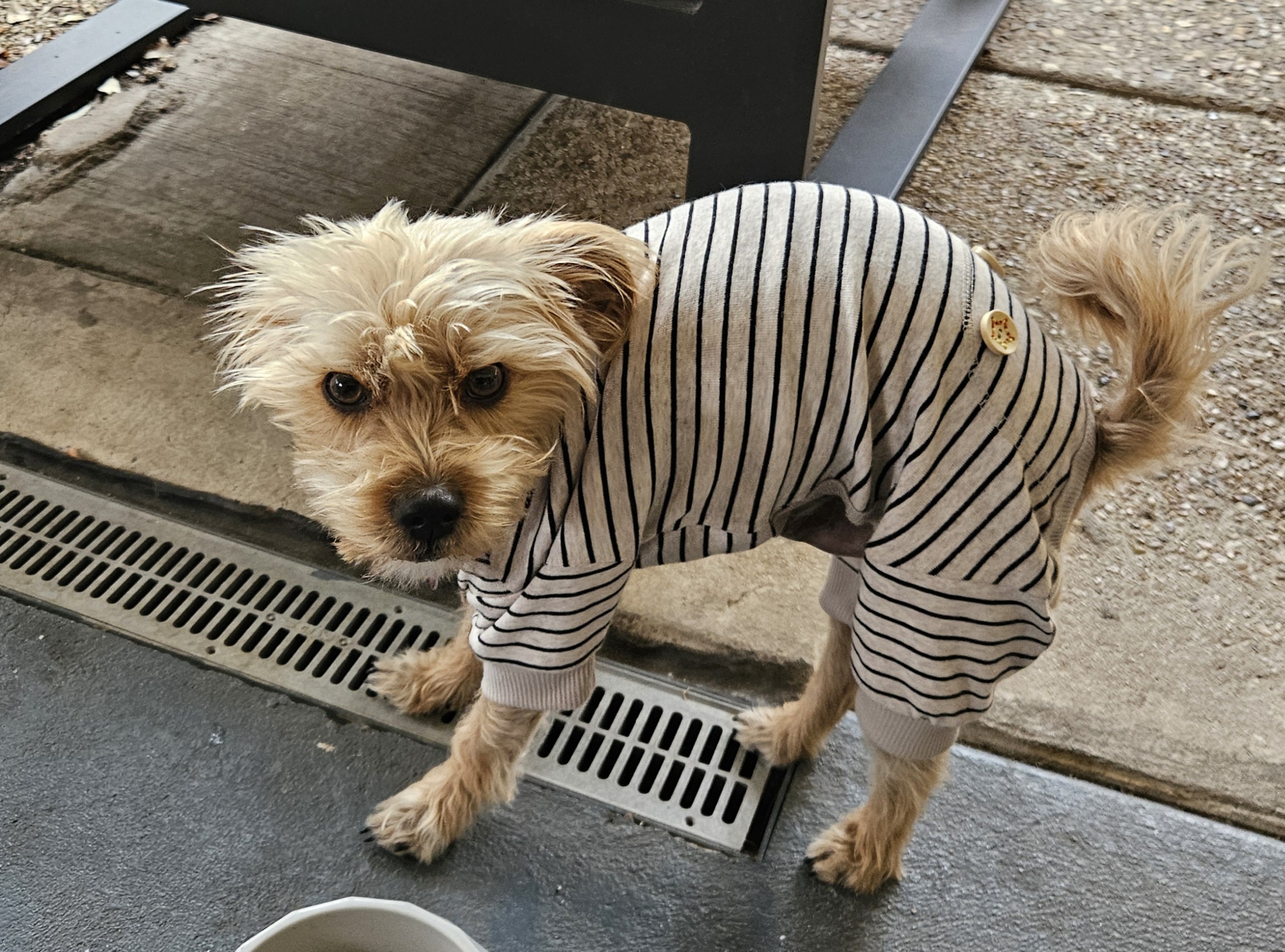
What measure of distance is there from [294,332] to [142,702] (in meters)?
0.95

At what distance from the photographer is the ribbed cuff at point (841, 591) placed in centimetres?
151

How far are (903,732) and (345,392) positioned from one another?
0.77 m

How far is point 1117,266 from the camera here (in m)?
1.20

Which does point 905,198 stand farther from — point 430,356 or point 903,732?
point 430,356

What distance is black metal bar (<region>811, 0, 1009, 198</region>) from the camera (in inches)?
103

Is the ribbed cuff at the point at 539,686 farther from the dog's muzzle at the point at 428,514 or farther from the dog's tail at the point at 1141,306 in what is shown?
the dog's tail at the point at 1141,306

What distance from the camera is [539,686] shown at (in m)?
1.30

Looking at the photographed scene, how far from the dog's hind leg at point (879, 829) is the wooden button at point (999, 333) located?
540 millimetres

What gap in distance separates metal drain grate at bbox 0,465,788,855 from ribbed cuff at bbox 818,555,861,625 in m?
0.31

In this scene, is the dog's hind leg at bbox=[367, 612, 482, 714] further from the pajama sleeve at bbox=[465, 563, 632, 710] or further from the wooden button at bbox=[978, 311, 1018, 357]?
the wooden button at bbox=[978, 311, 1018, 357]

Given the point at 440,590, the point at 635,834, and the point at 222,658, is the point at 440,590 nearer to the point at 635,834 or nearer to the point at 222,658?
the point at 222,658

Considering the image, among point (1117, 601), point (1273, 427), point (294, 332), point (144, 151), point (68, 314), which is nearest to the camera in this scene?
point (294, 332)

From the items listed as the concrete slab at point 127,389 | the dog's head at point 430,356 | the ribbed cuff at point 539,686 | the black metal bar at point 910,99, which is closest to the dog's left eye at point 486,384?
the dog's head at point 430,356

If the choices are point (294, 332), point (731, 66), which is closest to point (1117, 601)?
point (731, 66)
